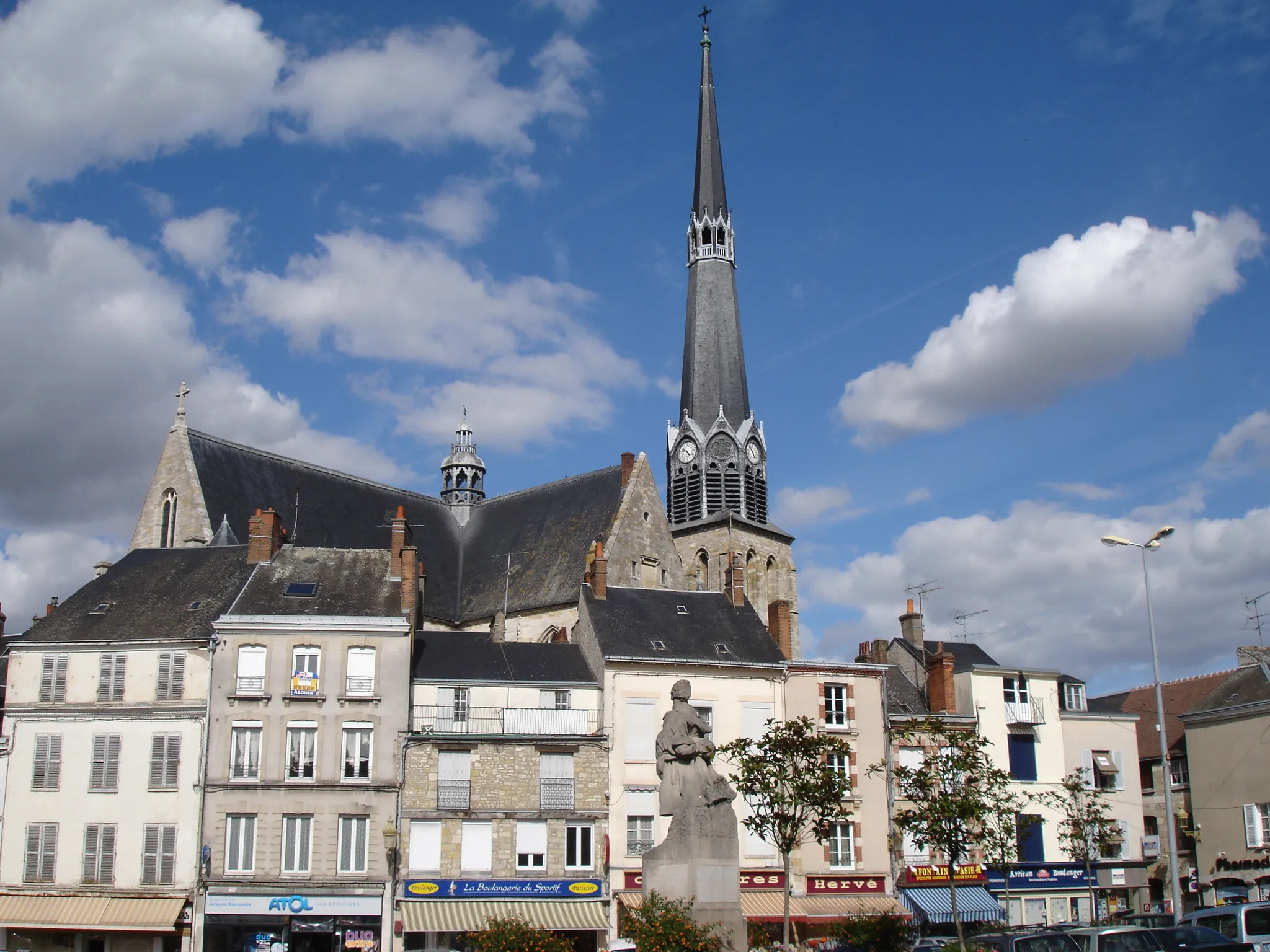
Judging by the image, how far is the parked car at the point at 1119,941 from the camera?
18.0 metres

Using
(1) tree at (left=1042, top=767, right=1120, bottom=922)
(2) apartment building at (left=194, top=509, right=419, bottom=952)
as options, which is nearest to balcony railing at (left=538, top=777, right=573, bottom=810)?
Answer: (2) apartment building at (left=194, top=509, right=419, bottom=952)

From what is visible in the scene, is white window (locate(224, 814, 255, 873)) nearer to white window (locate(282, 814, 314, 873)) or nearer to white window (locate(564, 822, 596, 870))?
white window (locate(282, 814, 314, 873))

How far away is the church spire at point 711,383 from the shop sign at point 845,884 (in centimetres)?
2296

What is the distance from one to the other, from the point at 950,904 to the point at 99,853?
19441 millimetres

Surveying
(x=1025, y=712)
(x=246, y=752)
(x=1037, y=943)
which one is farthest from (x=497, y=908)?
(x=1025, y=712)

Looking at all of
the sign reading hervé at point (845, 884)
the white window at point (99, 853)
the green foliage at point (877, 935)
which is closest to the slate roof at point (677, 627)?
the sign reading hervé at point (845, 884)

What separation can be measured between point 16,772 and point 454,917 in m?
9.80

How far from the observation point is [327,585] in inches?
1216

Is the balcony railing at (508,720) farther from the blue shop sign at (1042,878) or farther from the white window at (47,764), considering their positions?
the blue shop sign at (1042,878)

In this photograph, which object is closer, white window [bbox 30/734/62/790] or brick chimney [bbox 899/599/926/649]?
white window [bbox 30/734/62/790]

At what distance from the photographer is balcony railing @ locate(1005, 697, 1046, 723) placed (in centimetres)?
3578

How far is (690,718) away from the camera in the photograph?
1524 cm

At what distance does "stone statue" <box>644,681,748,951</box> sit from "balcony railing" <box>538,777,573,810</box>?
47.9ft

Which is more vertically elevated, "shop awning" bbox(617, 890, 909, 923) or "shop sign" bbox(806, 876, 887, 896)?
"shop sign" bbox(806, 876, 887, 896)
